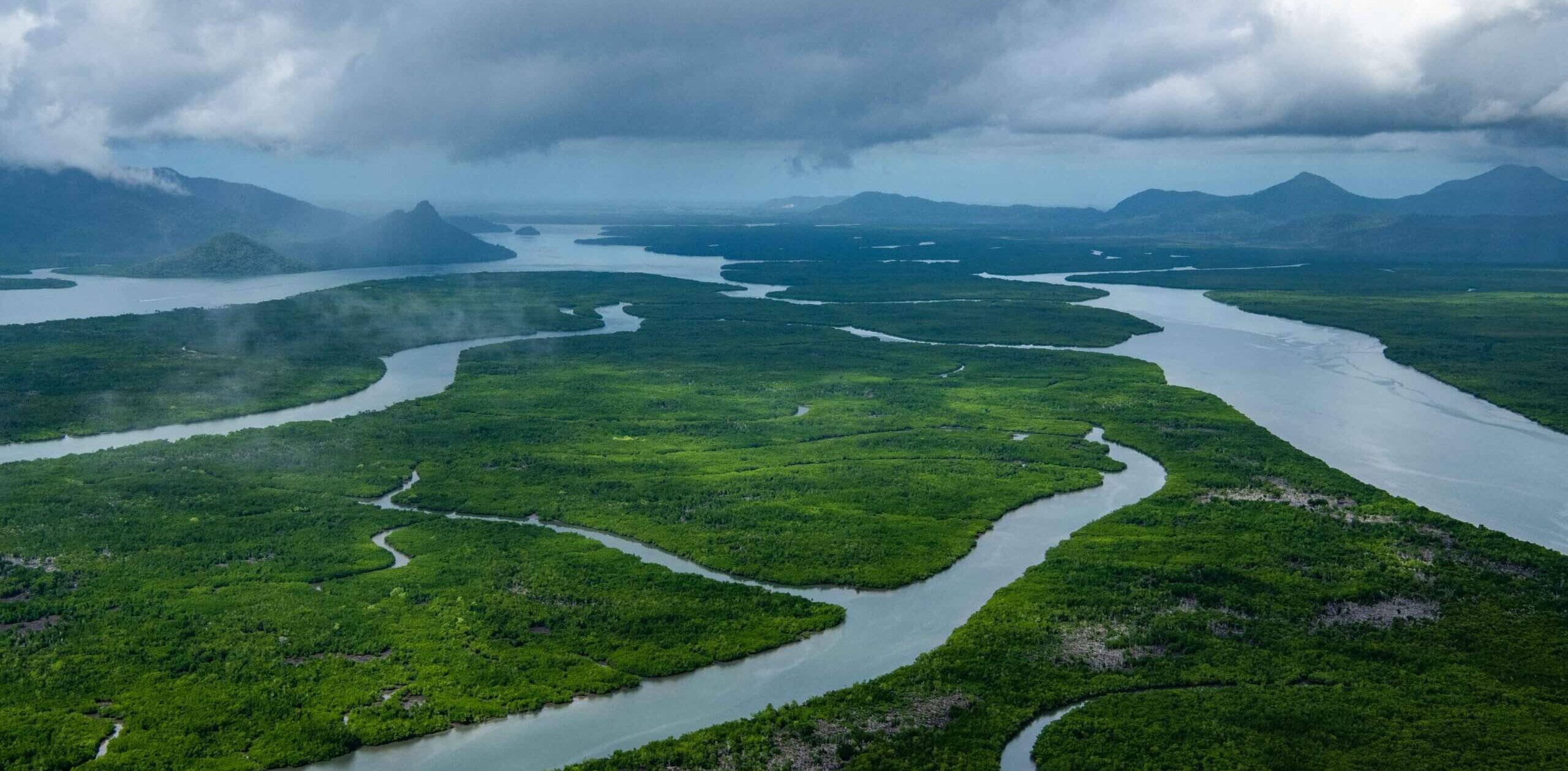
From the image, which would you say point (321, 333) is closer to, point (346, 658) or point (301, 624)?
point (301, 624)

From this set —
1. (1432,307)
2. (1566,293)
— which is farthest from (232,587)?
(1566,293)

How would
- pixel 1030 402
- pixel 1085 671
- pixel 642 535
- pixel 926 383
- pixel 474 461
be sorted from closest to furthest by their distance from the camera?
pixel 1085 671 < pixel 642 535 < pixel 474 461 < pixel 1030 402 < pixel 926 383

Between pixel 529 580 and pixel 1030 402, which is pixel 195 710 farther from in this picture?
pixel 1030 402

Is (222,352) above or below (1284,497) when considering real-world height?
above

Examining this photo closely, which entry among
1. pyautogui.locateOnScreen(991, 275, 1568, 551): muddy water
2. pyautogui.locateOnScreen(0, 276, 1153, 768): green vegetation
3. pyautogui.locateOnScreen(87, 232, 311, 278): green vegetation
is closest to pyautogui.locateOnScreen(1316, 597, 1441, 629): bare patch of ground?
pyautogui.locateOnScreen(991, 275, 1568, 551): muddy water

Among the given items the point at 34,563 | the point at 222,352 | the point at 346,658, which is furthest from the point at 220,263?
the point at 346,658

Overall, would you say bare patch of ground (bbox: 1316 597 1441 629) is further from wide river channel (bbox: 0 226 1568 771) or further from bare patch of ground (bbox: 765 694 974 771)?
bare patch of ground (bbox: 765 694 974 771)
